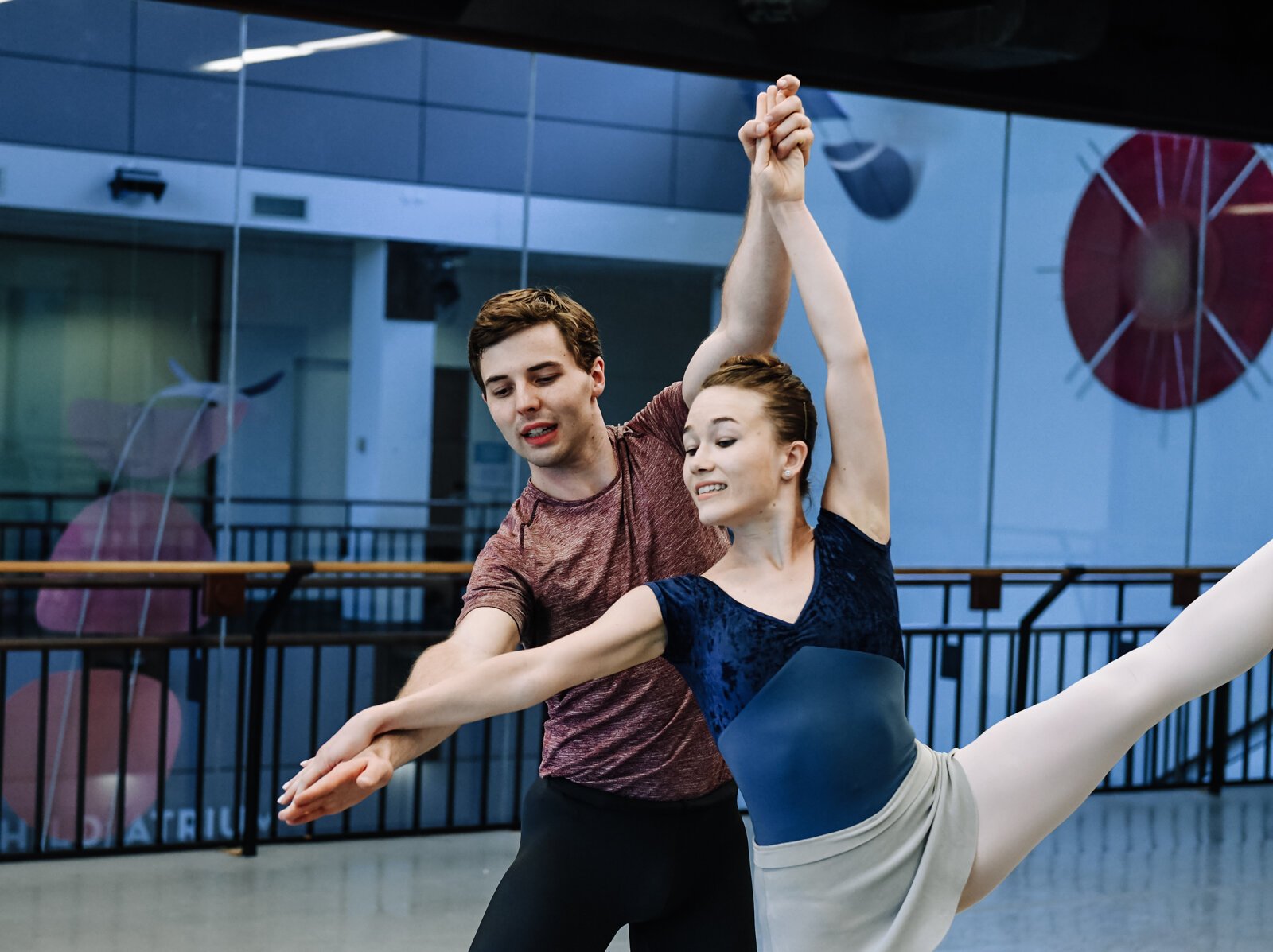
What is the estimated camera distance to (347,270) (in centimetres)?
487

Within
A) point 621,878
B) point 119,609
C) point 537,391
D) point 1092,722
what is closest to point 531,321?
point 537,391

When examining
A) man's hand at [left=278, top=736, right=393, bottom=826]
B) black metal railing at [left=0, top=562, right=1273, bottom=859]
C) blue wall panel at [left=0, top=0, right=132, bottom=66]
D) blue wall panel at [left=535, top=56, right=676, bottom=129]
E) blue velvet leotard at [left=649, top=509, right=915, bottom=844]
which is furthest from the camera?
blue wall panel at [left=535, top=56, right=676, bottom=129]

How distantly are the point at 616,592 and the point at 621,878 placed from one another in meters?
0.38

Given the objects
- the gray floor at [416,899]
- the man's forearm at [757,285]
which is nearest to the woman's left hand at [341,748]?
the man's forearm at [757,285]

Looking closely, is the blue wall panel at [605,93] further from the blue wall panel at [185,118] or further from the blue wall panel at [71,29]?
the blue wall panel at [71,29]

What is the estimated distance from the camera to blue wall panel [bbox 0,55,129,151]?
4324 millimetres

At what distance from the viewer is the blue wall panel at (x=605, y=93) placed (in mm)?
5070

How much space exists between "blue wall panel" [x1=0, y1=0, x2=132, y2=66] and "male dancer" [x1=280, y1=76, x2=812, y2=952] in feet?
10.5

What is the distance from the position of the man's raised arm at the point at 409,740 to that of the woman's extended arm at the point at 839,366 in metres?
0.43

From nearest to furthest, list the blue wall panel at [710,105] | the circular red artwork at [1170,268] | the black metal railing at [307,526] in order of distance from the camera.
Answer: the black metal railing at [307,526]
the blue wall panel at [710,105]
the circular red artwork at [1170,268]

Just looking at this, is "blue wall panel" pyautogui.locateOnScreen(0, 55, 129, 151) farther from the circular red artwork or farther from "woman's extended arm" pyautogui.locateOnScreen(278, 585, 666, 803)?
the circular red artwork

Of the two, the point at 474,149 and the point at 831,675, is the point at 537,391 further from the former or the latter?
the point at 474,149

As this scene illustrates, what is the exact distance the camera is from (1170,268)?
6.25 meters

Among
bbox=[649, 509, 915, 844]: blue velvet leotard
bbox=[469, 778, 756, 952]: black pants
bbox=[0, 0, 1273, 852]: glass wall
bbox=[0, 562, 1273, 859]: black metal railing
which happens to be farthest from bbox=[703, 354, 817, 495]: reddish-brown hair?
bbox=[0, 0, 1273, 852]: glass wall
